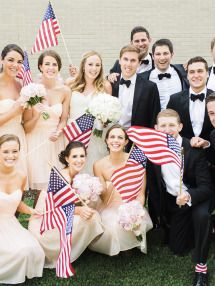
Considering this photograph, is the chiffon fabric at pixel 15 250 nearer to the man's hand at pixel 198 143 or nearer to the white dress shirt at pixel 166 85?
the man's hand at pixel 198 143

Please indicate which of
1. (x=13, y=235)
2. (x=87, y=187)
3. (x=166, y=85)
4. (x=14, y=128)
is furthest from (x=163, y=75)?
(x=13, y=235)

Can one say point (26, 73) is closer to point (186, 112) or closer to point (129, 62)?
point (129, 62)

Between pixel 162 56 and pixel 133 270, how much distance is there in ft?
10.6

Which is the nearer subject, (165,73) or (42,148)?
(42,148)

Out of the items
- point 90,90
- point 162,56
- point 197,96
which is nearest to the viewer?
point 197,96

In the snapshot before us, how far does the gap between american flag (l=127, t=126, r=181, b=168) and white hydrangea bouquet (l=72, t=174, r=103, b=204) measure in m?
0.72

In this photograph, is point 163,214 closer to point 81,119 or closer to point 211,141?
point 211,141

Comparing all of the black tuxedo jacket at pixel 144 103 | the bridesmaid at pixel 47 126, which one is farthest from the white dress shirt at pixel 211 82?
the bridesmaid at pixel 47 126

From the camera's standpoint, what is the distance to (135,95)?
6777mm

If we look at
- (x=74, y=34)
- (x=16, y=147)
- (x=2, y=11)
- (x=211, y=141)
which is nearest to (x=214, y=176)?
(x=211, y=141)

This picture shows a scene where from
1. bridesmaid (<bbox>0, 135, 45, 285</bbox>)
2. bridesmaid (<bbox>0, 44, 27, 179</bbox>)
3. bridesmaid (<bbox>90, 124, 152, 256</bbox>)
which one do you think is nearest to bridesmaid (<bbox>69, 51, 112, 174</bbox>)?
bridesmaid (<bbox>90, 124, 152, 256</bbox>)

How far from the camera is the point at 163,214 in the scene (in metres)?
6.26

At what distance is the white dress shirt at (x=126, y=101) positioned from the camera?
22.5 feet

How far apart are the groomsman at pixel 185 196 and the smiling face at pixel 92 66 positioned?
1314 mm
